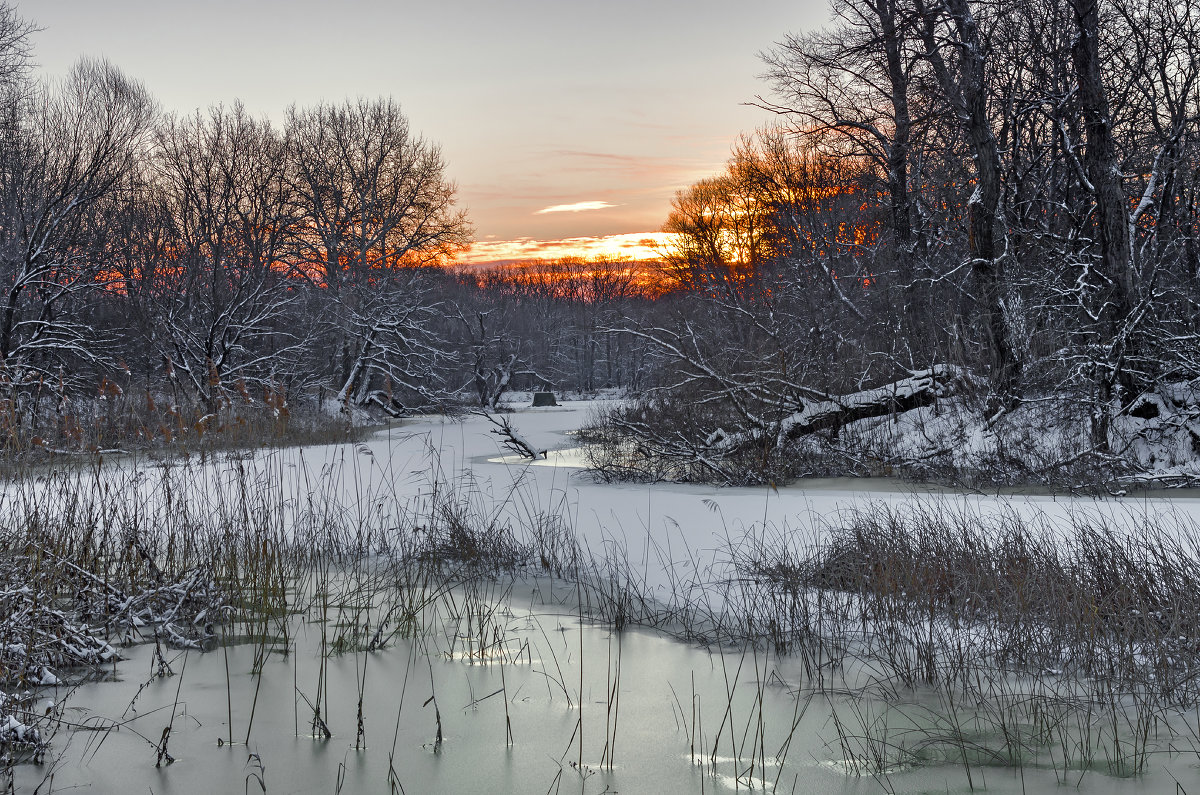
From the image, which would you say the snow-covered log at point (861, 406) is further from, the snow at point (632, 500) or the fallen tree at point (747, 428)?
the snow at point (632, 500)

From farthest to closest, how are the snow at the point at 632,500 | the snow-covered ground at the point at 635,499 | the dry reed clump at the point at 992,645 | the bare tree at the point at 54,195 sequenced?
1. the bare tree at the point at 54,195
2. the snow-covered ground at the point at 635,499
3. the snow at the point at 632,500
4. the dry reed clump at the point at 992,645

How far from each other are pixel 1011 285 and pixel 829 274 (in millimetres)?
6867

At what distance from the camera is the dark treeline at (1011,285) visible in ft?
34.4

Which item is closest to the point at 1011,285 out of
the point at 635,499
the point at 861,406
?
the point at 861,406

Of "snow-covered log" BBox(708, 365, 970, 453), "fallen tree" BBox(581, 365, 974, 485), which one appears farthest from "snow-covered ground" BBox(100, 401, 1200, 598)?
"snow-covered log" BBox(708, 365, 970, 453)

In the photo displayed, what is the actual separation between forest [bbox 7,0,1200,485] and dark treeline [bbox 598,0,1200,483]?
0.05 metres

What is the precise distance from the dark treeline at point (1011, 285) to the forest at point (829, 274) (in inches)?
1.9

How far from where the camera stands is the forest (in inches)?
416

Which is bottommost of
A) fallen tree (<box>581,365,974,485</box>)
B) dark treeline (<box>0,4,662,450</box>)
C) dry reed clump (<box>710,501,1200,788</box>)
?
dry reed clump (<box>710,501,1200,788</box>)

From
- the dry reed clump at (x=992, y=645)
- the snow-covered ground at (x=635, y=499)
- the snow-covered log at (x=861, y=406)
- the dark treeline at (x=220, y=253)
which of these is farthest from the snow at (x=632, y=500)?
the dark treeline at (x=220, y=253)

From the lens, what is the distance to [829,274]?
18.1 metres

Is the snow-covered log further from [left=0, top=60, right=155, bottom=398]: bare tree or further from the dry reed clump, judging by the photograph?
[left=0, top=60, right=155, bottom=398]: bare tree

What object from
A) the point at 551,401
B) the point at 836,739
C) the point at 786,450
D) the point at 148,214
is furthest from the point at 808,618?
the point at 551,401

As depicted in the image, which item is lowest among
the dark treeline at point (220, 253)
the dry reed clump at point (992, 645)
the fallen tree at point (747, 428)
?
the dry reed clump at point (992, 645)
